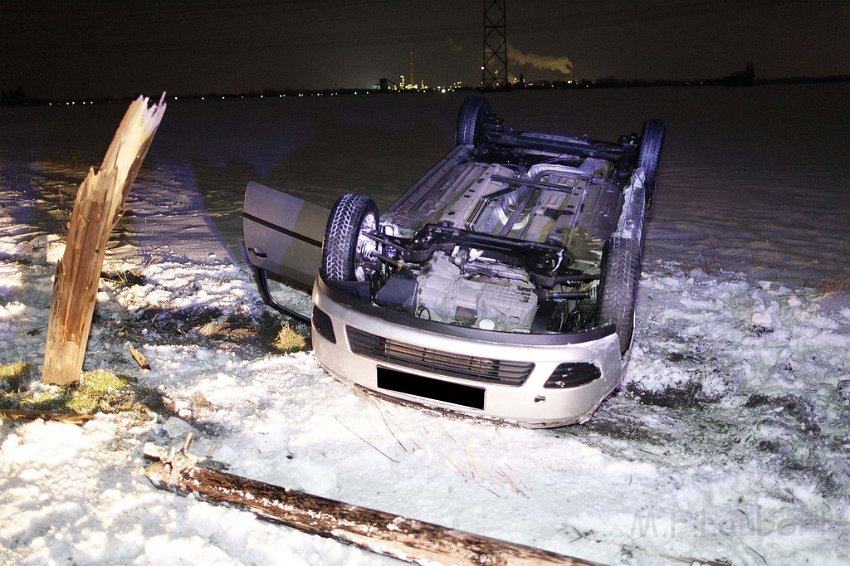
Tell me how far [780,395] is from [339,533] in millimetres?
2955

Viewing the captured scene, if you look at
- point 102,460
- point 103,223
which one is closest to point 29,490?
point 102,460

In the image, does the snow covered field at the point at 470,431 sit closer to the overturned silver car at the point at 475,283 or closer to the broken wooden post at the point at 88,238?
the overturned silver car at the point at 475,283

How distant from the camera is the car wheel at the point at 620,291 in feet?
11.9

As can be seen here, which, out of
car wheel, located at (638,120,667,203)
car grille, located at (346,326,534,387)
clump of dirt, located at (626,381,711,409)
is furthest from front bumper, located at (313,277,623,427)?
car wheel, located at (638,120,667,203)

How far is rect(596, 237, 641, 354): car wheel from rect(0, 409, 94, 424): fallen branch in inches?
112

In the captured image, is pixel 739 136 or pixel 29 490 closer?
pixel 29 490

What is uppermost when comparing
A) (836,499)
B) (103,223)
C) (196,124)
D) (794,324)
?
(196,124)

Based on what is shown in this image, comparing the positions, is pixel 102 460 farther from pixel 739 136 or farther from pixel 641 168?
pixel 739 136

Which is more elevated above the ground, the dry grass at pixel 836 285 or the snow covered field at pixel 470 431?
the dry grass at pixel 836 285

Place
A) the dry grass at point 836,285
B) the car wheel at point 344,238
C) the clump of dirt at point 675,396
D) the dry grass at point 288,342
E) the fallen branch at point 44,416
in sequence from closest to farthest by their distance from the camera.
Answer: the fallen branch at point 44,416 → the car wheel at point 344,238 → the clump of dirt at point 675,396 → the dry grass at point 288,342 → the dry grass at point 836,285

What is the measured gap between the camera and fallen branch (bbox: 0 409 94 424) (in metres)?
3.52

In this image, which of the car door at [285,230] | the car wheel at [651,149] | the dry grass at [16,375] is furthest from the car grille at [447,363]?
the car wheel at [651,149]

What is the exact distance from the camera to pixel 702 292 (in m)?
5.82

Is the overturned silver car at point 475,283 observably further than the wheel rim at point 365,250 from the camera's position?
No
